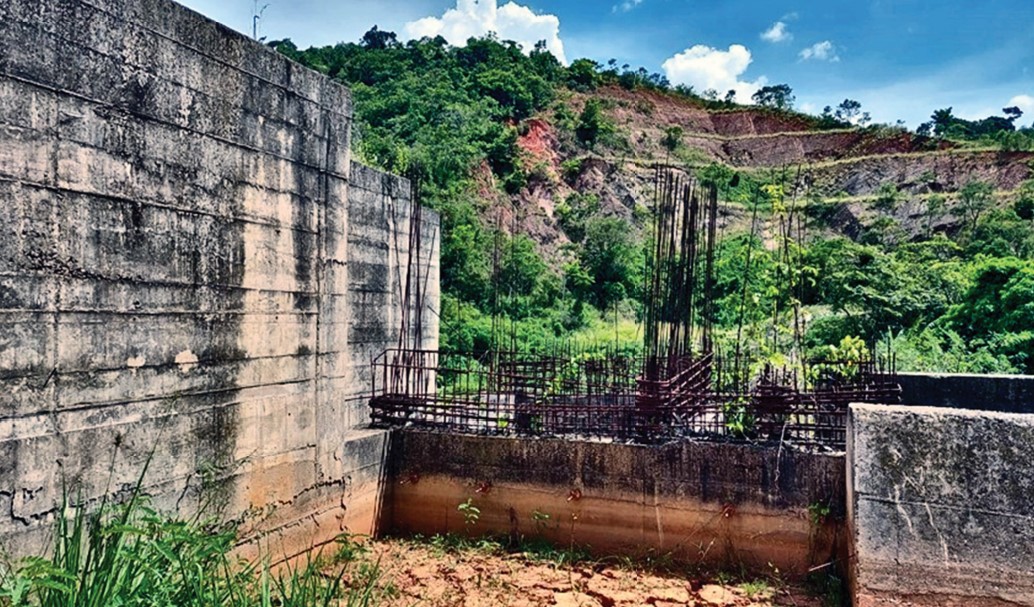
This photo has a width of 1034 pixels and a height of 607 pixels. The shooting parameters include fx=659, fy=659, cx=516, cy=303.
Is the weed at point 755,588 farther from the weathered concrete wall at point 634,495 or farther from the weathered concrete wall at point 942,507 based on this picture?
the weathered concrete wall at point 942,507

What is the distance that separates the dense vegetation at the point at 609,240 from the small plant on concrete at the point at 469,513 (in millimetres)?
3684

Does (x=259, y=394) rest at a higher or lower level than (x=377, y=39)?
lower

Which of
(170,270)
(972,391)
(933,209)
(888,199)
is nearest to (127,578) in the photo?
(170,270)

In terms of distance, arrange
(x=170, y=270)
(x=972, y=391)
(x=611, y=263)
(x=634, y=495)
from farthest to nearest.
Answer: 1. (x=611, y=263)
2. (x=972, y=391)
3. (x=634, y=495)
4. (x=170, y=270)

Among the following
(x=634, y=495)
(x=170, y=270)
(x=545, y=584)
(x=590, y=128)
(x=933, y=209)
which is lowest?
(x=545, y=584)

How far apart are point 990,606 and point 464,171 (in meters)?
26.2

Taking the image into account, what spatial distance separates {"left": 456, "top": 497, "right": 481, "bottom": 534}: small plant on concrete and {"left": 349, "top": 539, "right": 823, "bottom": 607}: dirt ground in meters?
0.30

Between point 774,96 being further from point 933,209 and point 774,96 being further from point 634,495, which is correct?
point 634,495

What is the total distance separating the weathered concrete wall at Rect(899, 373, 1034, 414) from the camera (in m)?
6.62

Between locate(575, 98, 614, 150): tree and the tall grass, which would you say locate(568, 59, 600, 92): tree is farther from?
the tall grass

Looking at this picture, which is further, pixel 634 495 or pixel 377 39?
pixel 377 39

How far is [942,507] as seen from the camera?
433cm

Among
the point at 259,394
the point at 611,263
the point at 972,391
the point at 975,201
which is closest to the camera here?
the point at 259,394

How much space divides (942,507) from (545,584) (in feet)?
10.2
